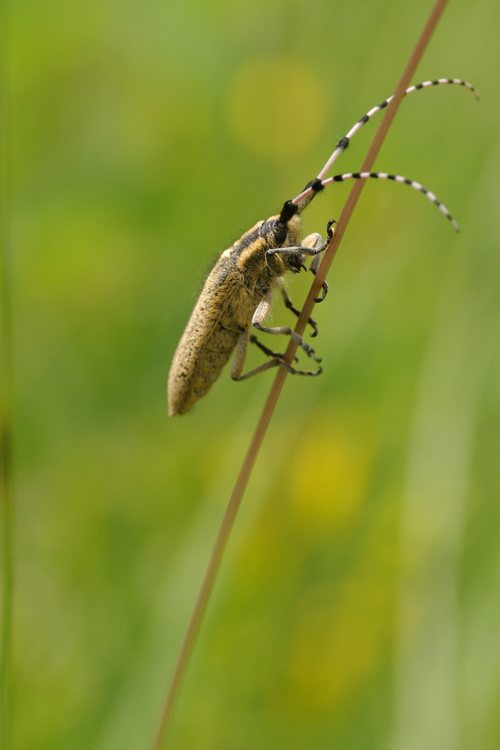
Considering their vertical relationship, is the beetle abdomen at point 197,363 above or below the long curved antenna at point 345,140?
below

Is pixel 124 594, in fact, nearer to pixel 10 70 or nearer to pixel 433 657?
pixel 433 657

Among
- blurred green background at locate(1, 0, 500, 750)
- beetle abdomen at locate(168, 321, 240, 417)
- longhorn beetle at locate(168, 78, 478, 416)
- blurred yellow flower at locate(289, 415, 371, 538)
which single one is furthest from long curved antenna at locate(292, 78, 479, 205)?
blurred yellow flower at locate(289, 415, 371, 538)

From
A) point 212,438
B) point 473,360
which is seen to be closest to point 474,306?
point 473,360

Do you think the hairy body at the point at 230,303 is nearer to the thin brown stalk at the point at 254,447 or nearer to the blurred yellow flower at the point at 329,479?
the thin brown stalk at the point at 254,447

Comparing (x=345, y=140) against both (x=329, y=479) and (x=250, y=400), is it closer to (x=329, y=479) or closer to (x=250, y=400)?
(x=329, y=479)

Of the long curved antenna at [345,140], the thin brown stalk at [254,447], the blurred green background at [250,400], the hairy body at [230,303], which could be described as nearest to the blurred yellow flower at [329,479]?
the blurred green background at [250,400]

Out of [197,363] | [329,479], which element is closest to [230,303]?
[197,363]

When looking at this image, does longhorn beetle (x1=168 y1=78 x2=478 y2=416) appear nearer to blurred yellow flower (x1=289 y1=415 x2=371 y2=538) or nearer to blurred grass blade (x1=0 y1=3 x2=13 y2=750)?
blurred grass blade (x1=0 y1=3 x2=13 y2=750)
